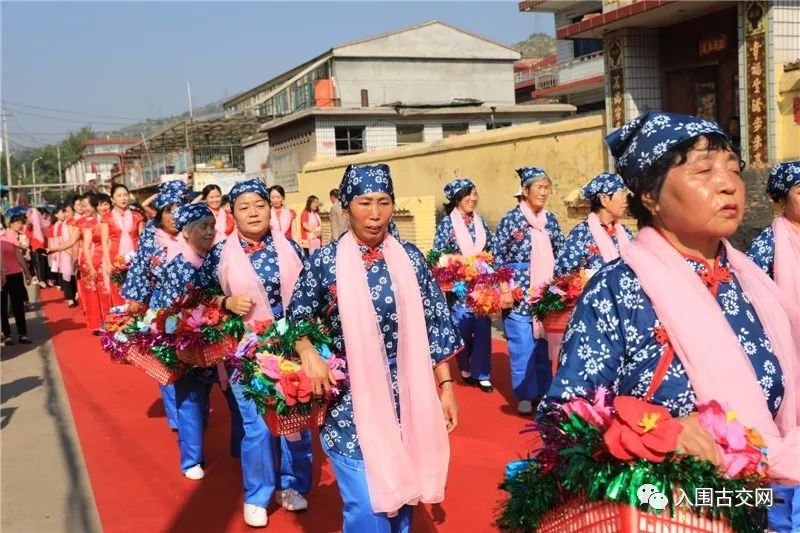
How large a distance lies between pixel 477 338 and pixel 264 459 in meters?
3.51

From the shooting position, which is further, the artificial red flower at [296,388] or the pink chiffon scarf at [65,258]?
the pink chiffon scarf at [65,258]

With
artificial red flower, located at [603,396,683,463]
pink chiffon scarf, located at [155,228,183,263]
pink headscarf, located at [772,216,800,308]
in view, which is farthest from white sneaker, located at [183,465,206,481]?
artificial red flower, located at [603,396,683,463]

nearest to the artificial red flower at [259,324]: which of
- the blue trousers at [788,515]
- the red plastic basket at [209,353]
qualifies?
the red plastic basket at [209,353]

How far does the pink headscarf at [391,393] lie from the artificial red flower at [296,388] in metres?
0.20

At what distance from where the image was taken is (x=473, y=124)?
28.5 m

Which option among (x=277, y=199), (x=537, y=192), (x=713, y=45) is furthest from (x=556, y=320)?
(x=277, y=199)

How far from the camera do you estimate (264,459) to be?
4.89 meters

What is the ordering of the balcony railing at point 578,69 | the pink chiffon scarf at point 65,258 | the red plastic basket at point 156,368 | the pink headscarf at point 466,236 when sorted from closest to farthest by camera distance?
the red plastic basket at point 156,368, the pink headscarf at point 466,236, the pink chiffon scarf at point 65,258, the balcony railing at point 578,69

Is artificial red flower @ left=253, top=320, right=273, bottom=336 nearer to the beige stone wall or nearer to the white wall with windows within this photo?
the beige stone wall

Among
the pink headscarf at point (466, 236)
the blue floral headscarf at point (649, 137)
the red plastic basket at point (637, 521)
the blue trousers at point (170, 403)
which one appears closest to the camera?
the red plastic basket at point (637, 521)

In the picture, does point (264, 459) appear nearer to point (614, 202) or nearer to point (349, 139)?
point (614, 202)

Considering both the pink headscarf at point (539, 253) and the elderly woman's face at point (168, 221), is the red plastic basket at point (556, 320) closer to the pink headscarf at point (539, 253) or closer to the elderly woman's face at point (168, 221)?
the pink headscarf at point (539, 253)

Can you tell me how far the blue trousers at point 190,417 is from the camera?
19.1 feet

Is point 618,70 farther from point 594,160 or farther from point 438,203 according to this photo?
point 438,203
